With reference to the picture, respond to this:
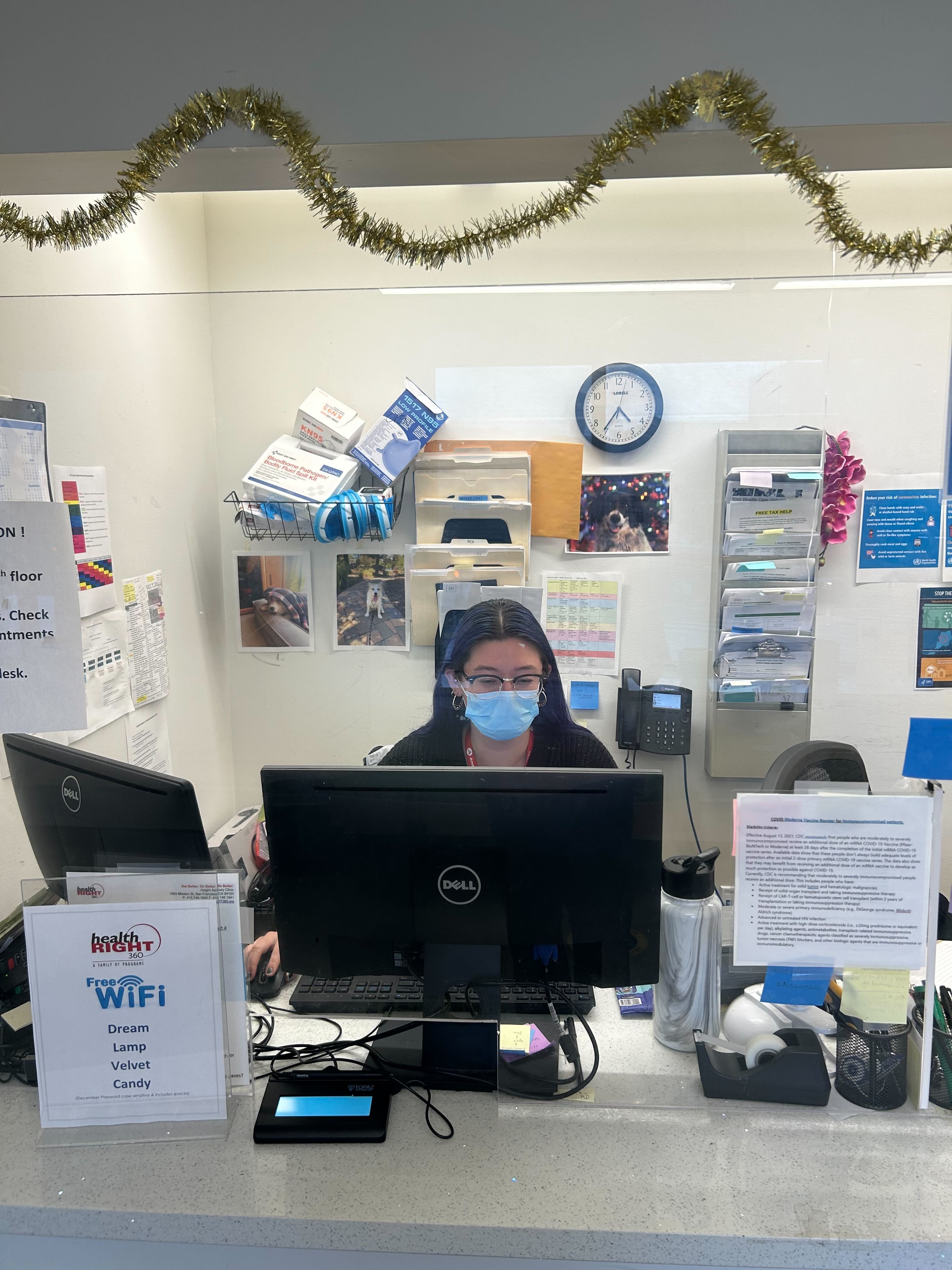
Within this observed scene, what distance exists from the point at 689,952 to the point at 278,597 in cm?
98

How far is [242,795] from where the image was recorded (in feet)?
4.89

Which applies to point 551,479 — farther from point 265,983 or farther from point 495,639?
point 265,983

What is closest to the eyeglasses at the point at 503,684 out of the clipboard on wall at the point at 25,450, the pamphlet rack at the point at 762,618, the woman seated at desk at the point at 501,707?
the woman seated at desk at the point at 501,707

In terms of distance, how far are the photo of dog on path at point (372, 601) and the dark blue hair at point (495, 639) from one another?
0.34 ft

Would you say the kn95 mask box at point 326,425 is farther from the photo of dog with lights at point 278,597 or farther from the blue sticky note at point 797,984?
the blue sticky note at point 797,984

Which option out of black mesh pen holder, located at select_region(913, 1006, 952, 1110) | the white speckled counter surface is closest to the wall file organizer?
the white speckled counter surface

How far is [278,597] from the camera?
5.09 ft

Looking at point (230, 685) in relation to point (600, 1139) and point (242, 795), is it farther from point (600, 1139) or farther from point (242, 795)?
point (600, 1139)

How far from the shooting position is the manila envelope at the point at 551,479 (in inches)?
57.2

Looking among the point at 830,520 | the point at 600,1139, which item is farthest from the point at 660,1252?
the point at 830,520

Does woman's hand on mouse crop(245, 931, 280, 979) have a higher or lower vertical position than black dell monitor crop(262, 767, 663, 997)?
lower

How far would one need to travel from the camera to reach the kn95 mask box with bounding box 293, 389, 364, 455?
4.98 feet

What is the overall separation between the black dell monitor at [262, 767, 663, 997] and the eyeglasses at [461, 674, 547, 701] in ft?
1.45

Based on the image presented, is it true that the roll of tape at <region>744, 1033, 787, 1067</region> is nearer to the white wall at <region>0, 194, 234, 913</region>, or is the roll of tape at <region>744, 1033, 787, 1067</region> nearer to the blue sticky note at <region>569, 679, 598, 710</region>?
the blue sticky note at <region>569, 679, 598, 710</region>
